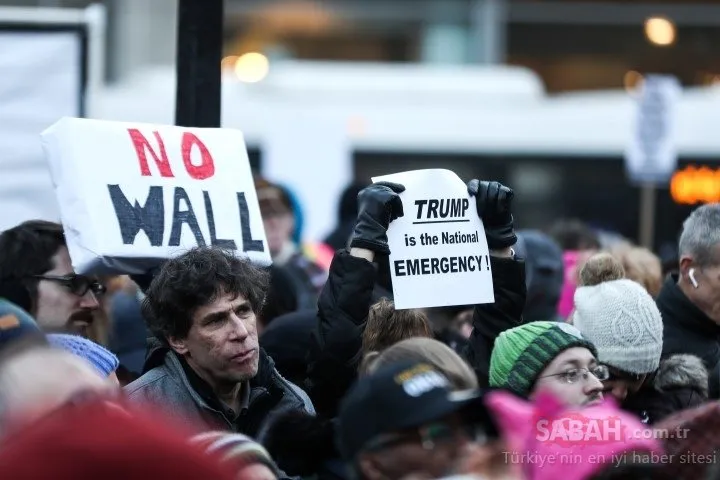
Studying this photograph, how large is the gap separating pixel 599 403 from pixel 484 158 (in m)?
12.5

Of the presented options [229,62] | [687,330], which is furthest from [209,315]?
[229,62]

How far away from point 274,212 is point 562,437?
4.75 m

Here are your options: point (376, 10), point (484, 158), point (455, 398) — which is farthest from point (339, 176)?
point (376, 10)

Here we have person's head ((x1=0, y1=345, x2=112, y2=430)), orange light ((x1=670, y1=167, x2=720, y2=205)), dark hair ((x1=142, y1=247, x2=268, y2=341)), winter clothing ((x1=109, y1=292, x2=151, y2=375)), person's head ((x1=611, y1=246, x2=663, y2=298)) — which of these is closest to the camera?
person's head ((x1=0, y1=345, x2=112, y2=430))

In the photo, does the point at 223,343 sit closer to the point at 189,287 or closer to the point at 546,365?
the point at 189,287

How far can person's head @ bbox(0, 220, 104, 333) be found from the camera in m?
5.09

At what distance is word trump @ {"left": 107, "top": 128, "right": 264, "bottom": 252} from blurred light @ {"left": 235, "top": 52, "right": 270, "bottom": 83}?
12.7 m

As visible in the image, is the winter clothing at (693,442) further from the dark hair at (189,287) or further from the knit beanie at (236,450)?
the dark hair at (189,287)

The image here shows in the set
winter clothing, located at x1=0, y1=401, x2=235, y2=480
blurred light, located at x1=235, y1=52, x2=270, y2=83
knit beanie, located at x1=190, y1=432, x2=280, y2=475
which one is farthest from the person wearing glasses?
blurred light, located at x1=235, y1=52, x2=270, y2=83

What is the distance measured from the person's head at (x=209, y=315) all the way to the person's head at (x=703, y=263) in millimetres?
1910

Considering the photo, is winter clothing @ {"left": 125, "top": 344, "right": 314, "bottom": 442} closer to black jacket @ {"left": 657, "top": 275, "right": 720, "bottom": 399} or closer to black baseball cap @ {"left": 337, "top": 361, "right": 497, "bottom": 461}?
black baseball cap @ {"left": 337, "top": 361, "right": 497, "bottom": 461}

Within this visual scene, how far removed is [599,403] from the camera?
4176mm

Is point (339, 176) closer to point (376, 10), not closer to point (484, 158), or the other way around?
point (484, 158)

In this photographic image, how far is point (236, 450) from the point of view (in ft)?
10.7
